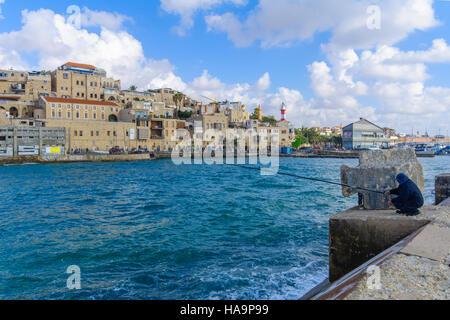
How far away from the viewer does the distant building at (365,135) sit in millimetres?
86562

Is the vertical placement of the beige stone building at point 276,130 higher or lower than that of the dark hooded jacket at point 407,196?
higher

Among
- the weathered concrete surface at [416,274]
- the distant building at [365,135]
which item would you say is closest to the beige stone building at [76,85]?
the distant building at [365,135]

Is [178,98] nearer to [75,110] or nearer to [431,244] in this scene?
[75,110]

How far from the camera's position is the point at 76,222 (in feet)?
43.0

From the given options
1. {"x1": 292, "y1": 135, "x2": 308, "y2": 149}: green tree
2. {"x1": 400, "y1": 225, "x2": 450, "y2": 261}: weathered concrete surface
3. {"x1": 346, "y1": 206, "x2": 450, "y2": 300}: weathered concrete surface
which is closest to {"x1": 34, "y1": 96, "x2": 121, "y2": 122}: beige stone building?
{"x1": 292, "y1": 135, "x2": 308, "y2": 149}: green tree

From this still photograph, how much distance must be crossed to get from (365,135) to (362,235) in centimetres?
9112

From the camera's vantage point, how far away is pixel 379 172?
22.8 ft

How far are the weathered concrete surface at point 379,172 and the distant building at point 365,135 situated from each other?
8647cm

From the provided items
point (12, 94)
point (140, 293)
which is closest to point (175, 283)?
point (140, 293)

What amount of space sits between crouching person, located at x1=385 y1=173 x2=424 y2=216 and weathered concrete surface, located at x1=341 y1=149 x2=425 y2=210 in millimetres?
1003

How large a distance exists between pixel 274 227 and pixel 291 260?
11.4 ft

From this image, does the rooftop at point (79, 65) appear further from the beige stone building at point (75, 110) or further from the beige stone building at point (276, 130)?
the beige stone building at point (276, 130)

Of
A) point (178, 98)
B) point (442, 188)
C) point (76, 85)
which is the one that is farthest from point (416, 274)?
point (178, 98)
